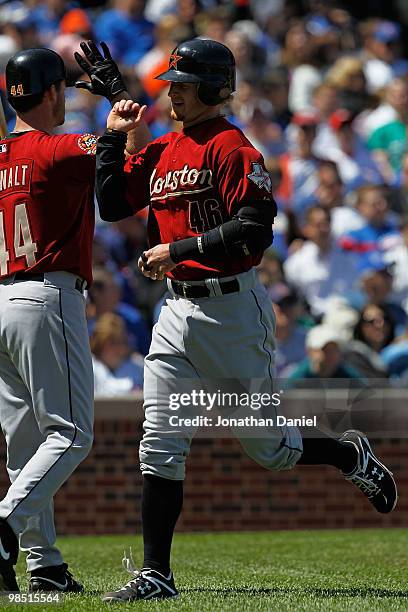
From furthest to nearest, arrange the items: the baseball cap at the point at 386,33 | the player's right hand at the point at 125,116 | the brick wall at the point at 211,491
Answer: the baseball cap at the point at 386,33 < the brick wall at the point at 211,491 < the player's right hand at the point at 125,116

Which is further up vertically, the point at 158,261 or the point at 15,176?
the point at 15,176

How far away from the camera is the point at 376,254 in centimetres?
1164

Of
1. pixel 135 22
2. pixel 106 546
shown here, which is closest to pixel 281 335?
pixel 106 546

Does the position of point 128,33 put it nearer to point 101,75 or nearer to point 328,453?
point 101,75

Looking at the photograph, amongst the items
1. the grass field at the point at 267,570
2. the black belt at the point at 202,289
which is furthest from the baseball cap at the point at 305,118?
the black belt at the point at 202,289

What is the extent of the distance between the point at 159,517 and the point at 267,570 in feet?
4.32

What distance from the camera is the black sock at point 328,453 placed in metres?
5.71

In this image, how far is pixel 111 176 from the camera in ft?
18.3

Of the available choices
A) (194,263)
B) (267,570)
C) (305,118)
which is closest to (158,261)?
(194,263)

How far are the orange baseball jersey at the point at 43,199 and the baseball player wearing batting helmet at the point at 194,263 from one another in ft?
0.47

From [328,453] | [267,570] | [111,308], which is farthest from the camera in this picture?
[111,308]

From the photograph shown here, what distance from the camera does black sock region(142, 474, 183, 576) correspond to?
5430 mm

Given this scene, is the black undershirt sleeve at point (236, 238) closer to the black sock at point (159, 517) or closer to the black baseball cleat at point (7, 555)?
the black sock at point (159, 517)

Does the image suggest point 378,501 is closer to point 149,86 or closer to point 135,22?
point 149,86
